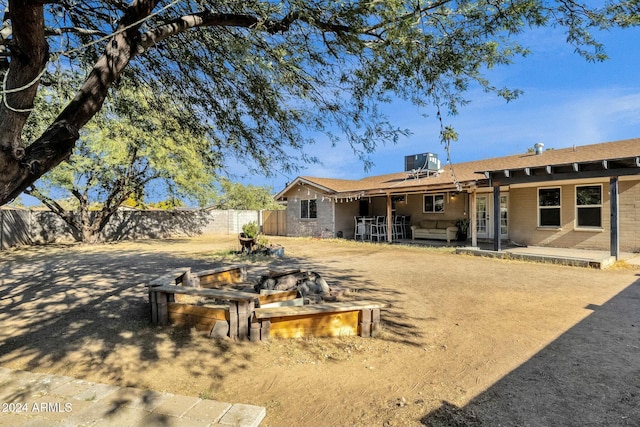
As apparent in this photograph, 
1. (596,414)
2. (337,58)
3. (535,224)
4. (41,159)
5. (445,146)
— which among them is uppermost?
(337,58)

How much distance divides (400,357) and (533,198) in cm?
1168

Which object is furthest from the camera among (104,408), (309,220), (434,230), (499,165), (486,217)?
(309,220)

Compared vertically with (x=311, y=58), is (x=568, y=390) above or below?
below

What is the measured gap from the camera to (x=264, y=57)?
14.7 feet

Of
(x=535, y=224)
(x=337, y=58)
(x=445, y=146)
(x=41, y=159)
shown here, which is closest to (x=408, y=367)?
(x=445, y=146)

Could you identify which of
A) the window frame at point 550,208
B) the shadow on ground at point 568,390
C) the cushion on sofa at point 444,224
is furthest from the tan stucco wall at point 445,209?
the shadow on ground at point 568,390

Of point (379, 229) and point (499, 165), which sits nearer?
point (499, 165)

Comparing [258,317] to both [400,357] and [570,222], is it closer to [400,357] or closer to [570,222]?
[400,357]

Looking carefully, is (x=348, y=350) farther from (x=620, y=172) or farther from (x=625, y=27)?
(x=620, y=172)

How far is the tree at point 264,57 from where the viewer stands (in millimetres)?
2488

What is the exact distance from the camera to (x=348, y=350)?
3703 mm

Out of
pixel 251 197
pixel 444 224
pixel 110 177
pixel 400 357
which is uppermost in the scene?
pixel 251 197

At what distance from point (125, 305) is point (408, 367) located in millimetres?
4374

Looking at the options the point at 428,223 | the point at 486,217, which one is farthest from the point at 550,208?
the point at 428,223
